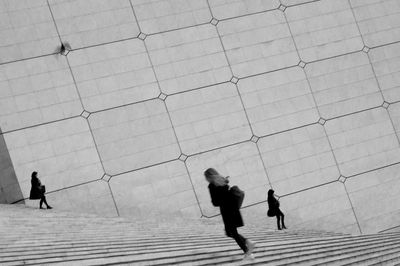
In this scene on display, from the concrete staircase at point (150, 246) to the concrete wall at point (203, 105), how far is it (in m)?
2.34

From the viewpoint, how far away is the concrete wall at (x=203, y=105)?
10414mm

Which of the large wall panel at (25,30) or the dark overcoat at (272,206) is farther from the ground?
the large wall panel at (25,30)

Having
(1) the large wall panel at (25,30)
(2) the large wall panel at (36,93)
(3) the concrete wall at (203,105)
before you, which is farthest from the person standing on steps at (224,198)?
(1) the large wall panel at (25,30)

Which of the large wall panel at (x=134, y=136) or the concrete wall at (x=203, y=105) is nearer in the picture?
the concrete wall at (x=203, y=105)

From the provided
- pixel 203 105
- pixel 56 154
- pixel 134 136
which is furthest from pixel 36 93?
pixel 203 105

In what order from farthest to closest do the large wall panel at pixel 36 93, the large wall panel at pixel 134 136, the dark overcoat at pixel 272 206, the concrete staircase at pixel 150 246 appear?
1. the large wall panel at pixel 134 136
2. the large wall panel at pixel 36 93
3. the dark overcoat at pixel 272 206
4. the concrete staircase at pixel 150 246

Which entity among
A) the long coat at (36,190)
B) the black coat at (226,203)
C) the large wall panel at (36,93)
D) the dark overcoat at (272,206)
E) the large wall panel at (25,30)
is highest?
the large wall panel at (25,30)

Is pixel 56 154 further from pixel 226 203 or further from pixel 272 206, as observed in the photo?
pixel 226 203

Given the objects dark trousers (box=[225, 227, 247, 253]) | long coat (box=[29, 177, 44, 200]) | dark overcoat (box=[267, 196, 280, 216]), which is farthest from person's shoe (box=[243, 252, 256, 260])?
long coat (box=[29, 177, 44, 200])

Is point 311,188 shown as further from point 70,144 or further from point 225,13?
point 70,144

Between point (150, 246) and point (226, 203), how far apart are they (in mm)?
1400

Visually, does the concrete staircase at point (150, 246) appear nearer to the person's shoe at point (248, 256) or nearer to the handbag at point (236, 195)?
the person's shoe at point (248, 256)

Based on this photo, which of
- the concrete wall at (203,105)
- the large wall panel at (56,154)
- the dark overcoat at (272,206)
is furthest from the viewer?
the concrete wall at (203,105)

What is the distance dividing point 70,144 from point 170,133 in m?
2.05
